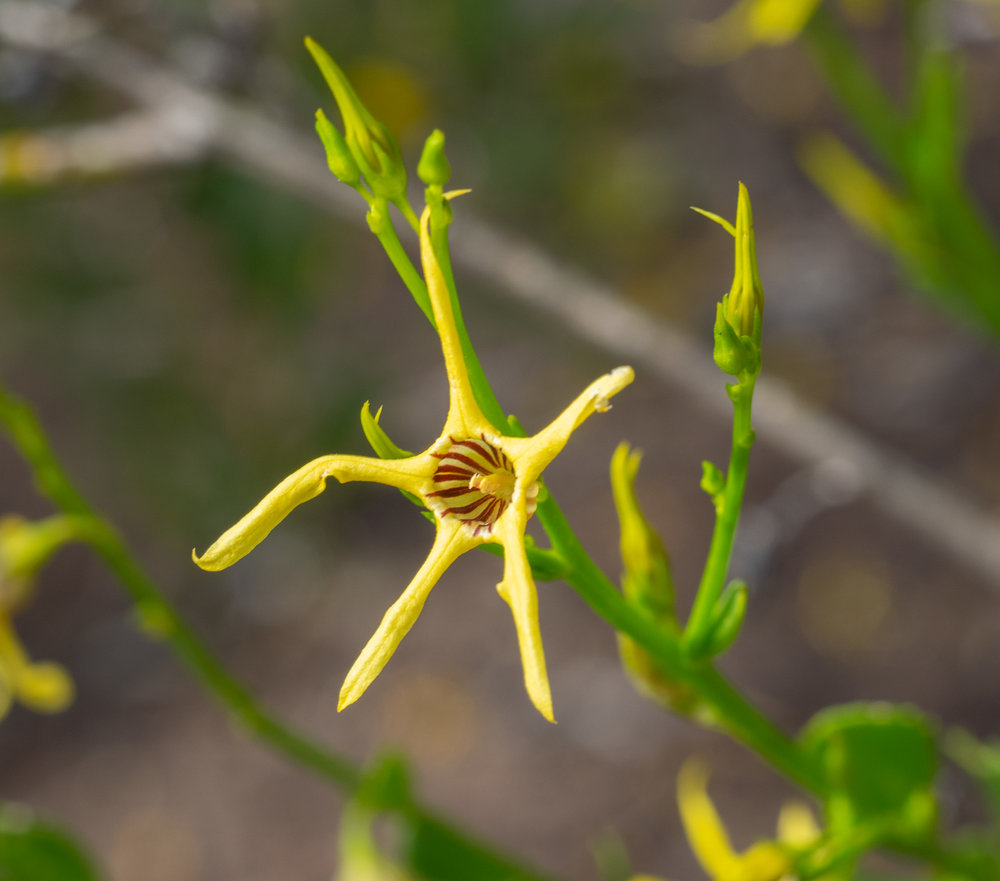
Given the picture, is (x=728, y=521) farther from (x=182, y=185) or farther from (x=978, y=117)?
(x=978, y=117)

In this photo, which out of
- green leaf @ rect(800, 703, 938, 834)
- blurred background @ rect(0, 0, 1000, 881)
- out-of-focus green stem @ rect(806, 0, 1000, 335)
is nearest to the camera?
green leaf @ rect(800, 703, 938, 834)

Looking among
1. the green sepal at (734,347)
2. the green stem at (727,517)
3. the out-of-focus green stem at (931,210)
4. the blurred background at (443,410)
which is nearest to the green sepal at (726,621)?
the green stem at (727,517)

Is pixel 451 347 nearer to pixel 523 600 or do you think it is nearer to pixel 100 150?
pixel 523 600

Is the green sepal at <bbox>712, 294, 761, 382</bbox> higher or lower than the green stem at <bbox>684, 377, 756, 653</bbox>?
higher

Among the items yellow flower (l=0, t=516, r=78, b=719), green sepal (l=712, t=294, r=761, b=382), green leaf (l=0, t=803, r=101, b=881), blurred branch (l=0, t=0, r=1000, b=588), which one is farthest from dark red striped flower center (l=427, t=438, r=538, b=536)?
blurred branch (l=0, t=0, r=1000, b=588)

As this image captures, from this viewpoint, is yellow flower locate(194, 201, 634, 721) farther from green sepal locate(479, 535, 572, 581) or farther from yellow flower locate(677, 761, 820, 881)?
yellow flower locate(677, 761, 820, 881)

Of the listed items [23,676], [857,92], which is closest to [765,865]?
[23,676]
